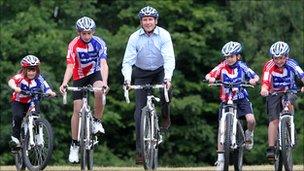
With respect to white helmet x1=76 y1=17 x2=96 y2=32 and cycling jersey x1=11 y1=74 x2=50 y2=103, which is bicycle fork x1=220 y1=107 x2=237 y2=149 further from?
cycling jersey x1=11 y1=74 x2=50 y2=103

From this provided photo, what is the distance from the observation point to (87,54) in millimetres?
15438

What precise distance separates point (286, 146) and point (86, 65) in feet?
11.1

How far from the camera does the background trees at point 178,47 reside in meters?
37.6

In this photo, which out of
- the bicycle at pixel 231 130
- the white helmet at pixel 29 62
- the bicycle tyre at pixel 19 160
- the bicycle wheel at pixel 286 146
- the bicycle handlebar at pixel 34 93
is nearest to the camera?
the bicycle at pixel 231 130

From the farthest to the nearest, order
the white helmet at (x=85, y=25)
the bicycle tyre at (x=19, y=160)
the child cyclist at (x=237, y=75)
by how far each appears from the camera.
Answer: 1. the bicycle tyre at (x=19, y=160)
2. the child cyclist at (x=237, y=75)
3. the white helmet at (x=85, y=25)

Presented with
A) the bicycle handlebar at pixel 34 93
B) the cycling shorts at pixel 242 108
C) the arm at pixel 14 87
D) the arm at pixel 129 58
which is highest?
the arm at pixel 129 58

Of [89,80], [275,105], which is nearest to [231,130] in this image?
[275,105]

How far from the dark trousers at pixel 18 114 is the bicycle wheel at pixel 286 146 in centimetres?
422

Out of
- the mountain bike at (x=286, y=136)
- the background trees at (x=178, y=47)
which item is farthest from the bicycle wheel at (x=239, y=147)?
the background trees at (x=178, y=47)

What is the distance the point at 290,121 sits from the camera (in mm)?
15609

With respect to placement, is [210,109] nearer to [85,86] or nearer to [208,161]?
[208,161]

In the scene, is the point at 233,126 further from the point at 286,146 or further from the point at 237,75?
the point at 237,75

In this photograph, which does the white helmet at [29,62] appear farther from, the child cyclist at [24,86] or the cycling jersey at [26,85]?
the cycling jersey at [26,85]

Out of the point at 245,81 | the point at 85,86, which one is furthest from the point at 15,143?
the point at 245,81
